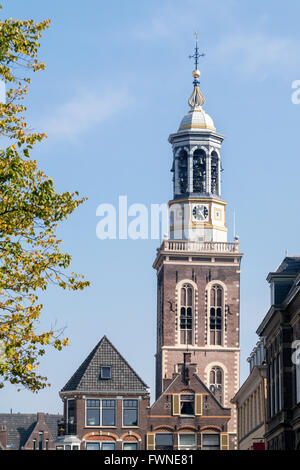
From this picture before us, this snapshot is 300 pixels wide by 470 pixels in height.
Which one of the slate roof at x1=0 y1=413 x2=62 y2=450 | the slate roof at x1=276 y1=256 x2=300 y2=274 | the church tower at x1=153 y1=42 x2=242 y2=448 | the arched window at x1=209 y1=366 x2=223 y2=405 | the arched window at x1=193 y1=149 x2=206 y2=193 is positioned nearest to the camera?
the slate roof at x1=276 y1=256 x2=300 y2=274

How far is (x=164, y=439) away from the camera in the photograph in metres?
79.8

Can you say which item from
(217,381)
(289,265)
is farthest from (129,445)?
(289,265)

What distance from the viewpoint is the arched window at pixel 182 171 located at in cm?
10144

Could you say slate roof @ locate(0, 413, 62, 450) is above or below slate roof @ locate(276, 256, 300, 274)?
below

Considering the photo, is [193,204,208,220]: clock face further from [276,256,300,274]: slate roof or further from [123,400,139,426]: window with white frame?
[276,256,300,274]: slate roof

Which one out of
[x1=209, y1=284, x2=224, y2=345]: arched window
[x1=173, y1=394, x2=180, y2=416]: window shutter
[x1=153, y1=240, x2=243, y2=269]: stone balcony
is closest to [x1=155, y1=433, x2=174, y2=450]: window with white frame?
[x1=173, y1=394, x2=180, y2=416]: window shutter

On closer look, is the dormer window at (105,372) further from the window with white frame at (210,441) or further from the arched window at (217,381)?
the arched window at (217,381)

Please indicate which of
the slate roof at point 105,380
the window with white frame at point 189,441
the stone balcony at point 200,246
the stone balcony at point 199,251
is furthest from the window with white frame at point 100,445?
the stone balcony at point 200,246

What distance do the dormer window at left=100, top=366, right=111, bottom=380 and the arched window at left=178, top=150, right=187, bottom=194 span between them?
87.4 feet

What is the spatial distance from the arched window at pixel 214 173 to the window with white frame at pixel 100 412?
29.3m

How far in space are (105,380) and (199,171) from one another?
29.0m

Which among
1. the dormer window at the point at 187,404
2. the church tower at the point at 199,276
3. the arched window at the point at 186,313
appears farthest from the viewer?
the arched window at the point at 186,313

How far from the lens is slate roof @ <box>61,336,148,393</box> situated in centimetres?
7800
